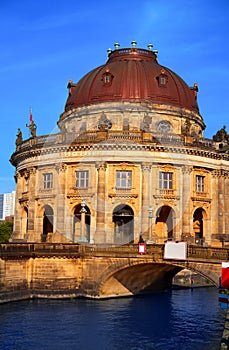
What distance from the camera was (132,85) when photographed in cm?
5656

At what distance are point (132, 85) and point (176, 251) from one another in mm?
25045

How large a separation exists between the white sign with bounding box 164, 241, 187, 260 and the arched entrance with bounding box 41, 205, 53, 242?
19021mm

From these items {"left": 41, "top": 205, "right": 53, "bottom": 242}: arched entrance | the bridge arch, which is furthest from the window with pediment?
{"left": 41, "top": 205, "right": 53, "bottom": 242}: arched entrance

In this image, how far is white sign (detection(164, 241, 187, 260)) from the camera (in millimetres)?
36669

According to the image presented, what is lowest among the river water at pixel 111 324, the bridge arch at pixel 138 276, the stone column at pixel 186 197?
the river water at pixel 111 324

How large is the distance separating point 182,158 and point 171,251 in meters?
15.4

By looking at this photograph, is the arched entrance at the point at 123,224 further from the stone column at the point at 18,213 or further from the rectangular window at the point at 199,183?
the stone column at the point at 18,213

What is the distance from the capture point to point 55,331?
32.4m

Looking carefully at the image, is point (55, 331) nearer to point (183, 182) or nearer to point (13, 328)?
point (13, 328)

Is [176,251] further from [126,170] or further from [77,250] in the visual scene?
[126,170]

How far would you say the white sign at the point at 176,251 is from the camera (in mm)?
36669

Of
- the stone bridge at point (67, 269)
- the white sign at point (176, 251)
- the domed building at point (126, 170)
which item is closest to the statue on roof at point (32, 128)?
the domed building at point (126, 170)

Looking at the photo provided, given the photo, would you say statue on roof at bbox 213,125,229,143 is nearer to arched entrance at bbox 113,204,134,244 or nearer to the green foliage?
arched entrance at bbox 113,204,134,244

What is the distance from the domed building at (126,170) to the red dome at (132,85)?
4.8 inches
